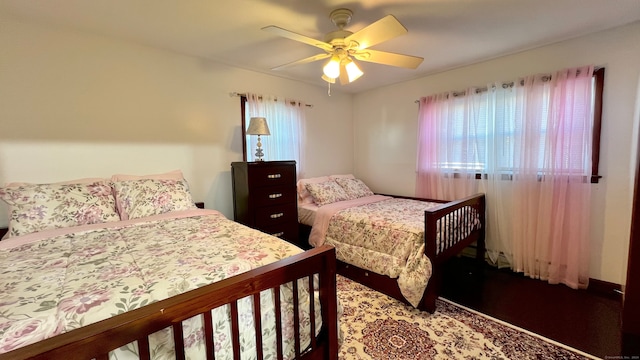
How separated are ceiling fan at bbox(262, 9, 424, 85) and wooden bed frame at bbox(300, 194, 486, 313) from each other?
3.82ft

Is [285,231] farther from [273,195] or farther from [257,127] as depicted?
[257,127]

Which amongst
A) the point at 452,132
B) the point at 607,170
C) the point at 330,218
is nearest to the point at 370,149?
the point at 452,132

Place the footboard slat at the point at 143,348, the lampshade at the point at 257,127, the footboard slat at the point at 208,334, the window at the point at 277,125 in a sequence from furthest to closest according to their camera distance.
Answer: the window at the point at 277,125 < the lampshade at the point at 257,127 < the footboard slat at the point at 208,334 < the footboard slat at the point at 143,348

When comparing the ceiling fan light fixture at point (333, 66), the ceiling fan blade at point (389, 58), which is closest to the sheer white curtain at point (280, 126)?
the ceiling fan light fixture at point (333, 66)

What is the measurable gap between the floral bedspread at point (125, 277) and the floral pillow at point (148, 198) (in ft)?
1.04

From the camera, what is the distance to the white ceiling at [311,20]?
1746 mm

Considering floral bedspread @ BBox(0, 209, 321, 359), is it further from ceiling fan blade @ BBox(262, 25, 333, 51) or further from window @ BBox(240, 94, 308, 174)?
window @ BBox(240, 94, 308, 174)

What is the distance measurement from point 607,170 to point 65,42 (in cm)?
445

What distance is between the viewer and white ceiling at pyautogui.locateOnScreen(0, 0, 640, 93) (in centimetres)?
175

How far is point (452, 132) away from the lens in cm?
304

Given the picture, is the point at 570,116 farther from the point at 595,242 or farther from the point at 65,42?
the point at 65,42

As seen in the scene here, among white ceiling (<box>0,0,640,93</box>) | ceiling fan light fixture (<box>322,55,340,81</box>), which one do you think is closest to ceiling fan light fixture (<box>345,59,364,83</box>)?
ceiling fan light fixture (<box>322,55,340,81</box>)

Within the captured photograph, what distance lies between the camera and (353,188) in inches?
139

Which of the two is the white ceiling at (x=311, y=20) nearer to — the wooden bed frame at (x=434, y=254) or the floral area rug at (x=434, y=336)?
the wooden bed frame at (x=434, y=254)
